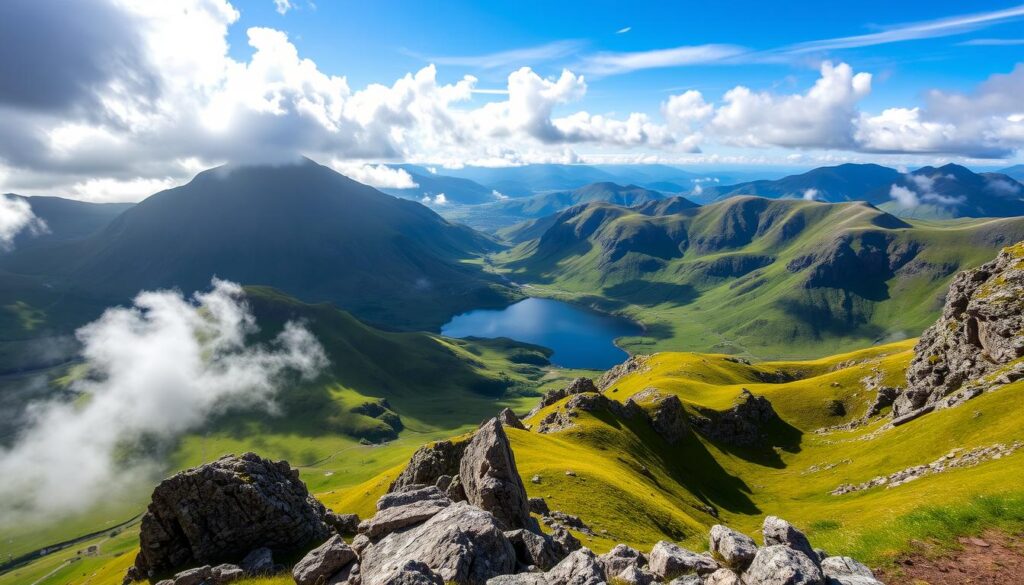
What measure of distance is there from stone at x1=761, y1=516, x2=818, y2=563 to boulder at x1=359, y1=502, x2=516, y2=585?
1059 cm

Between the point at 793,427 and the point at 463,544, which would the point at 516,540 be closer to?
the point at 463,544

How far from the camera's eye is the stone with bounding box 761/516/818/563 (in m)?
19.3

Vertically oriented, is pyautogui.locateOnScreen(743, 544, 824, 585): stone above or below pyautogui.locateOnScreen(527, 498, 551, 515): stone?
above

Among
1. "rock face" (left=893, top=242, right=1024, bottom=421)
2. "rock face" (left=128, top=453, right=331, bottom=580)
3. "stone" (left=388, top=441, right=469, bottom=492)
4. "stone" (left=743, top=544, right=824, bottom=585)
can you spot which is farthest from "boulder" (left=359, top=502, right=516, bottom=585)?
"rock face" (left=893, top=242, right=1024, bottom=421)

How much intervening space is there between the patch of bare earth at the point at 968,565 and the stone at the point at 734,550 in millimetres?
7389

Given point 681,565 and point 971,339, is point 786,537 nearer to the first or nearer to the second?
point 681,565

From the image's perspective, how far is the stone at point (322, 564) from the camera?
21.1 metres

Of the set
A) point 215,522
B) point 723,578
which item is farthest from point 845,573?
point 215,522

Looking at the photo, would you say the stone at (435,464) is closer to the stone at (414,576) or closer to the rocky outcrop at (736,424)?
the stone at (414,576)

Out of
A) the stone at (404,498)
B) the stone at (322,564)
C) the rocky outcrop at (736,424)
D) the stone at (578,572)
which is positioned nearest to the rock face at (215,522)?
the stone at (404,498)

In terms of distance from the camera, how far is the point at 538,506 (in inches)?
1722

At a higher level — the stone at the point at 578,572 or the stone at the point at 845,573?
the stone at the point at 578,572

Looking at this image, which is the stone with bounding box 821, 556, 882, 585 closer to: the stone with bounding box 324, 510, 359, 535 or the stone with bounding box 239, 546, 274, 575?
the stone with bounding box 239, 546, 274, 575

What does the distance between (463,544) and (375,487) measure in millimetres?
55772
